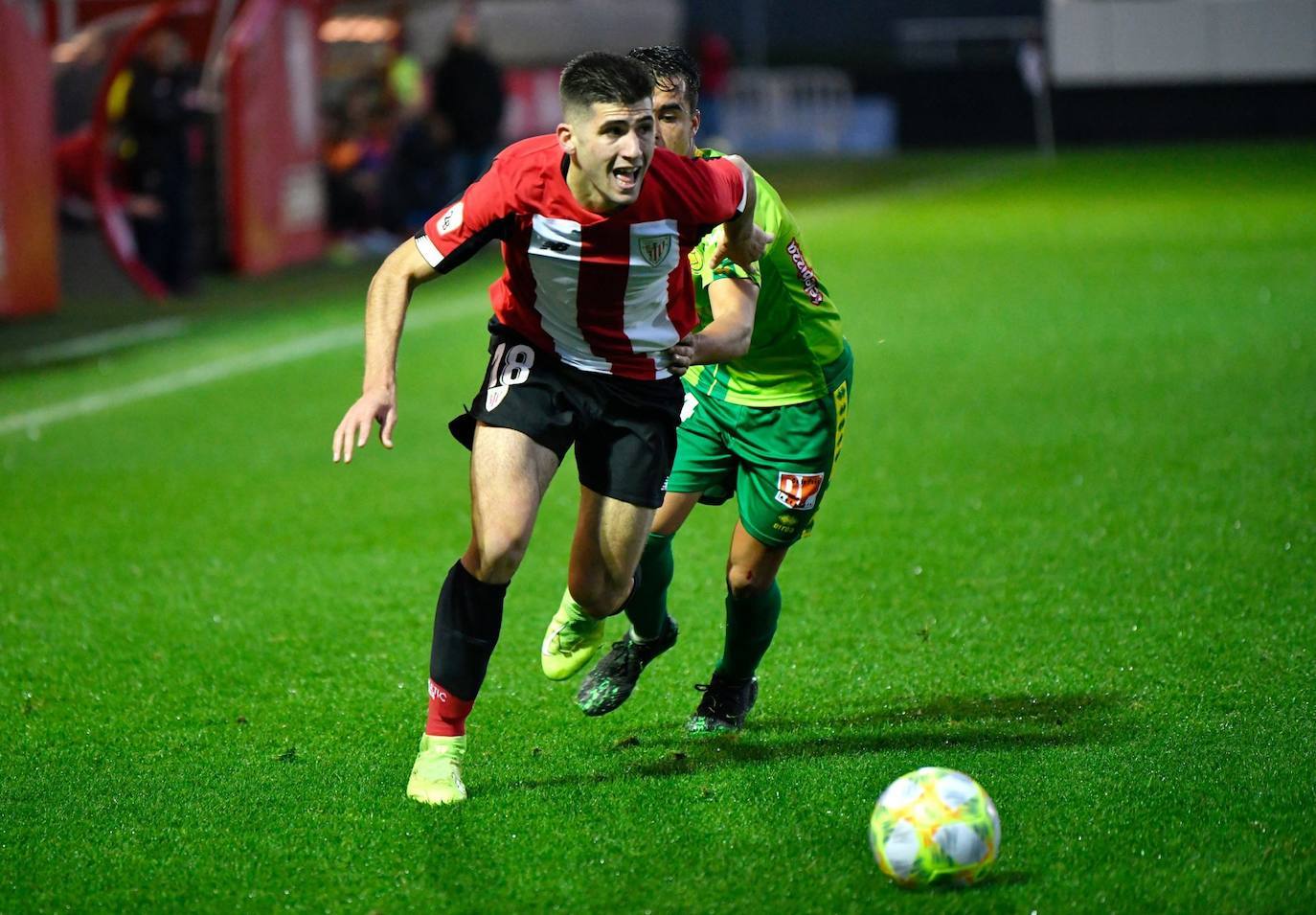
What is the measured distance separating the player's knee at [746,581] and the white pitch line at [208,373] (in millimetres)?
5521

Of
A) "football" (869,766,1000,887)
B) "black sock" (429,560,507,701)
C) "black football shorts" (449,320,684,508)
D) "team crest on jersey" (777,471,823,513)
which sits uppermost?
"black football shorts" (449,320,684,508)

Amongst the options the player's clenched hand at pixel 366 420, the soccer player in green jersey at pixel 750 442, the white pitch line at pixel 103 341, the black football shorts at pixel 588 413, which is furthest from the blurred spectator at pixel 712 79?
the player's clenched hand at pixel 366 420

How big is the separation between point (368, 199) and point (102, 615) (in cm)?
1360

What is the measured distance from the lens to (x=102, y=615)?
6.38m

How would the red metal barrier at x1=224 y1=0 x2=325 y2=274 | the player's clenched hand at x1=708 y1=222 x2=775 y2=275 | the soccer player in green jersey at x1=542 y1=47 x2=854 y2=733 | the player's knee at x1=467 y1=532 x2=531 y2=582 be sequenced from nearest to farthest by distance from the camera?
1. the player's knee at x1=467 y1=532 x2=531 y2=582
2. the player's clenched hand at x1=708 y1=222 x2=775 y2=275
3. the soccer player in green jersey at x1=542 y1=47 x2=854 y2=733
4. the red metal barrier at x1=224 y1=0 x2=325 y2=274

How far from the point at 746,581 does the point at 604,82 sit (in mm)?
1556

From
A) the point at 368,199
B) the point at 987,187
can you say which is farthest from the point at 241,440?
the point at 987,187

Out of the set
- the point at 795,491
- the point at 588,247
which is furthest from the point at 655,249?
the point at 795,491

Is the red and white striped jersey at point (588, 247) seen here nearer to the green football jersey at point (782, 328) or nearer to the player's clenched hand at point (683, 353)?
the player's clenched hand at point (683, 353)

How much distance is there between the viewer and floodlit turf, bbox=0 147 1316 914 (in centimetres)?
402

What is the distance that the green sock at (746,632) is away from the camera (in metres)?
4.99

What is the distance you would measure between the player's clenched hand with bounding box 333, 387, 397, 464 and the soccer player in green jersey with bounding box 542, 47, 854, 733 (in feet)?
3.16

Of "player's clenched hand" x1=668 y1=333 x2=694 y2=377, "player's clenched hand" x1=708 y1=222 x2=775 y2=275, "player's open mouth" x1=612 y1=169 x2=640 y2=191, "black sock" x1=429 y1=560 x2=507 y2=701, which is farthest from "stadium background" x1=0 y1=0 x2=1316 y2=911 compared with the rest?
"player's open mouth" x1=612 y1=169 x2=640 y2=191

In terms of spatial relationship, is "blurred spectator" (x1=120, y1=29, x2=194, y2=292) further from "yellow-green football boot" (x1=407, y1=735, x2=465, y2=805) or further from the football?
the football
